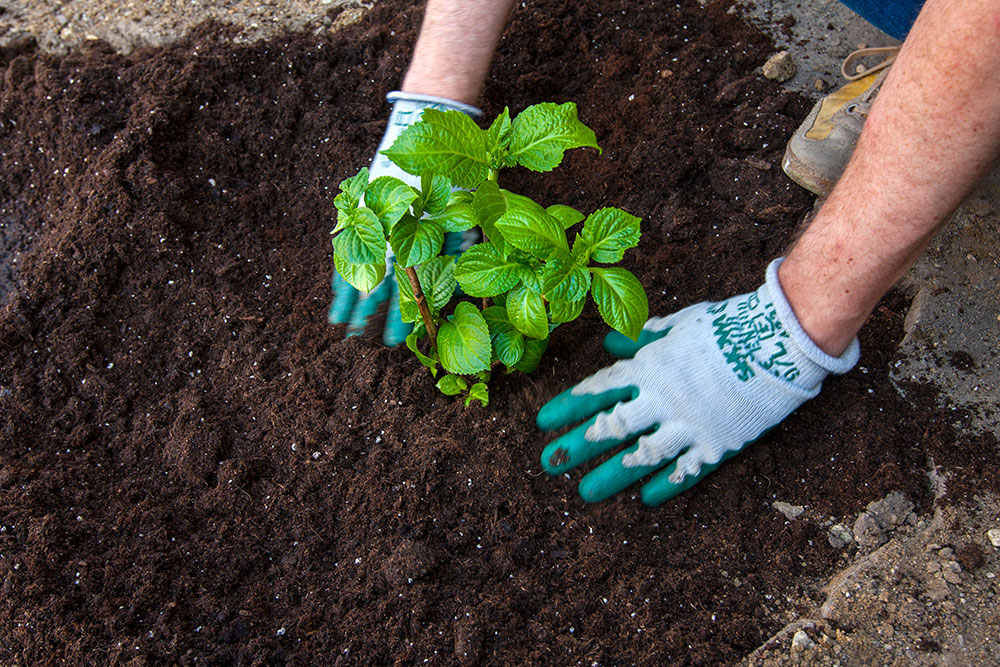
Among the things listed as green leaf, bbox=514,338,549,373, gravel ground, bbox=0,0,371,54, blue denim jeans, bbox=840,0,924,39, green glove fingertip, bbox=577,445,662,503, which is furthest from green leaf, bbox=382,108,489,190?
blue denim jeans, bbox=840,0,924,39

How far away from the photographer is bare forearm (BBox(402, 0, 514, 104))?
1.90 m

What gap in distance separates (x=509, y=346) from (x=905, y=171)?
896 millimetres

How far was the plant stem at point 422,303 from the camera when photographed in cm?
149

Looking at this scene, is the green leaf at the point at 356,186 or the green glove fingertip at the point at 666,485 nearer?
the green leaf at the point at 356,186

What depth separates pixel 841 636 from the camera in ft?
4.70

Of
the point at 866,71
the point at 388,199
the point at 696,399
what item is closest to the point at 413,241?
the point at 388,199

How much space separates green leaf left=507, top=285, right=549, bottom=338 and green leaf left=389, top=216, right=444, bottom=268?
178 millimetres

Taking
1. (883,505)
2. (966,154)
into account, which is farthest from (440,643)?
(966,154)

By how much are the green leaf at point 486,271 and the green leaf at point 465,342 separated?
0.15 m

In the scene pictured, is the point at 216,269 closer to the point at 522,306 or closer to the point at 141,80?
the point at 141,80

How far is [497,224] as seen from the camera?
1.26m

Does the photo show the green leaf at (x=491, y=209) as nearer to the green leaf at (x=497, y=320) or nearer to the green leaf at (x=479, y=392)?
the green leaf at (x=497, y=320)

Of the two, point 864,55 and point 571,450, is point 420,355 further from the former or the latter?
point 864,55

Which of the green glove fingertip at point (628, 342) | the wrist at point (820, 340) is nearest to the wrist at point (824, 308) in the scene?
the wrist at point (820, 340)
